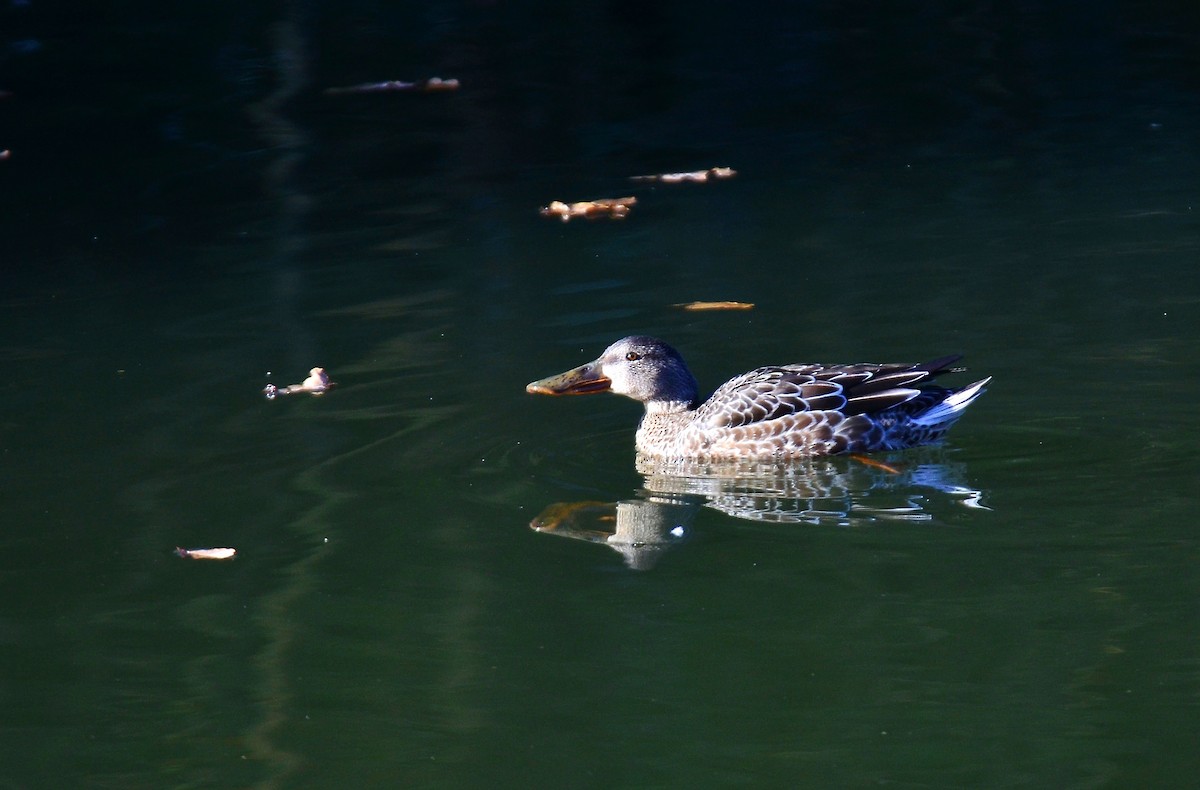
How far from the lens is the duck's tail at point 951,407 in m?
8.09

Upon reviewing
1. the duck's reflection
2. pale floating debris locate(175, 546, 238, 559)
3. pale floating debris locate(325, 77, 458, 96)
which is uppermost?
pale floating debris locate(325, 77, 458, 96)

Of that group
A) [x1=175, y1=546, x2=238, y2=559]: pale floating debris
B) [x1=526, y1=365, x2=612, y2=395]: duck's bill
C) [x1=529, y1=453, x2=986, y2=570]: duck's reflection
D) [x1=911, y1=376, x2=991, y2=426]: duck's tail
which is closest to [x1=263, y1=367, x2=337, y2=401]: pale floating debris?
Answer: [x1=526, y1=365, x2=612, y2=395]: duck's bill

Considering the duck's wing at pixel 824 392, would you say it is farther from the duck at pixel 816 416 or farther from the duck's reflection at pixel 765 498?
the duck's reflection at pixel 765 498

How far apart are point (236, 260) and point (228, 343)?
Result: 199 cm

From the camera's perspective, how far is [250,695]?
581 cm

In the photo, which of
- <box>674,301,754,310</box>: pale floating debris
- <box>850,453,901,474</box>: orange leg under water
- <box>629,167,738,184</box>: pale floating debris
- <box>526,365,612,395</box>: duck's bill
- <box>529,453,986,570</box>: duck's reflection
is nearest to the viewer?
<box>529,453,986,570</box>: duck's reflection

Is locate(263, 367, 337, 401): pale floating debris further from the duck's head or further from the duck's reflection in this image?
the duck's reflection

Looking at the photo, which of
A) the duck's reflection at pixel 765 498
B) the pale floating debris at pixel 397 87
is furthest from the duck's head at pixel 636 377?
the pale floating debris at pixel 397 87

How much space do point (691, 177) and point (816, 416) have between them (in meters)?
5.50

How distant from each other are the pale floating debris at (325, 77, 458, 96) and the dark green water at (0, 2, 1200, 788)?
236 millimetres

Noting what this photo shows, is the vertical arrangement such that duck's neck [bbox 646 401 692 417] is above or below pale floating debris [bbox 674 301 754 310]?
below

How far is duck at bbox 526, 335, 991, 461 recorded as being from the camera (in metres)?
8.24

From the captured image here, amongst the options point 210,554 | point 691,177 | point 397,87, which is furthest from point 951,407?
point 397,87

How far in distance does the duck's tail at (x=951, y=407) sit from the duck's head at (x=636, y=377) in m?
1.20
